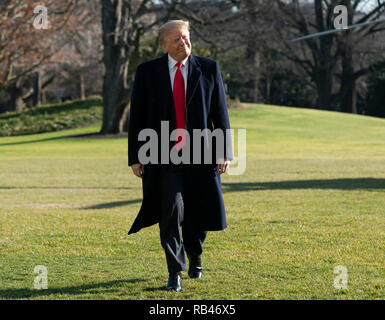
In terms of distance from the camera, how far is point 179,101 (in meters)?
5.56

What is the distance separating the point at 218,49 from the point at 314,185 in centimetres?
2603

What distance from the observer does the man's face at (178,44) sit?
548 centimetres

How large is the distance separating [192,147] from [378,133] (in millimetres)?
31933

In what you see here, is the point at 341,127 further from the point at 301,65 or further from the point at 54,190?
the point at 54,190

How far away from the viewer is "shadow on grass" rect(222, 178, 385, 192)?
46.4 feet

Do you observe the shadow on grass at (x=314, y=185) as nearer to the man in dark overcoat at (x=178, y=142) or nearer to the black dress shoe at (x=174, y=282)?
the man in dark overcoat at (x=178, y=142)

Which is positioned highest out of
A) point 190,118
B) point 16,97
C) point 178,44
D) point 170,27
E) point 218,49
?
point 218,49

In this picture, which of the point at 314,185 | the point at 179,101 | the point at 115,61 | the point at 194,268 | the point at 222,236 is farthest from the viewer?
the point at 115,61

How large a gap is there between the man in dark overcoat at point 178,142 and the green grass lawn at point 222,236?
0.53m

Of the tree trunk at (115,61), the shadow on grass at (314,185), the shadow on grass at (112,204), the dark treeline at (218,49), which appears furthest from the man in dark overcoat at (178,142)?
the tree trunk at (115,61)

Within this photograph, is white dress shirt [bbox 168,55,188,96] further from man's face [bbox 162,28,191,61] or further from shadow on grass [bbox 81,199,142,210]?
shadow on grass [bbox 81,199,142,210]

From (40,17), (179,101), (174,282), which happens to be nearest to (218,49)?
(40,17)

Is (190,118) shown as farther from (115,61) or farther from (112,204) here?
(115,61)

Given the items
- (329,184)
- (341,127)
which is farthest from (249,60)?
(329,184)
